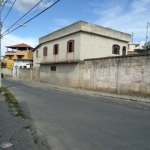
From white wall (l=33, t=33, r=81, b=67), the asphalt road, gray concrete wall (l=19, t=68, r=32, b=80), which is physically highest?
white wall (l=33, t=33, r=81, b=67)

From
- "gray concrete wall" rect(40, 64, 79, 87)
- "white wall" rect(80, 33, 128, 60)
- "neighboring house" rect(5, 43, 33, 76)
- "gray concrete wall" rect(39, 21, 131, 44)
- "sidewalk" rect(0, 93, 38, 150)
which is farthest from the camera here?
"neighboring house" rect(5, 43, 33, 76)

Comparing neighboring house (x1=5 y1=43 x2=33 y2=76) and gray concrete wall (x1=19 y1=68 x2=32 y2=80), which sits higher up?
neighboring house (x1=5 y1=43 x2=33 y2=76)

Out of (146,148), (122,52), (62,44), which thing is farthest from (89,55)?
(146,148)

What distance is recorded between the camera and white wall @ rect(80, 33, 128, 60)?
20453mm

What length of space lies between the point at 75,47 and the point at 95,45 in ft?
8.17

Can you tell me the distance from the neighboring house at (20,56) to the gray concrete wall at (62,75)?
19.2 metres

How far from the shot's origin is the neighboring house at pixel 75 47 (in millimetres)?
20469

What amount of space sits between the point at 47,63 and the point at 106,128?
21.9 metres

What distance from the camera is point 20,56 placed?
5706 cm

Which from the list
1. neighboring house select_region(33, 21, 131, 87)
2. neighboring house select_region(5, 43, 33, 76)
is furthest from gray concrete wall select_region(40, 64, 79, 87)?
neighboring house select_region(5, 43, 33, 76)

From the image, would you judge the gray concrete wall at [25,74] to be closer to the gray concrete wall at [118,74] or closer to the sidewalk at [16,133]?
the gray concrete wall at [118,74]

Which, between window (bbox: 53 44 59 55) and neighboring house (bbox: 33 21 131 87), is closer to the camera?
neighboring house (bbox: 33 21 131 87)

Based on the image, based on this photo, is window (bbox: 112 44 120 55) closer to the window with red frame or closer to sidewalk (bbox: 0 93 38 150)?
the window with red frame

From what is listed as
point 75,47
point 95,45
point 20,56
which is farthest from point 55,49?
point 20,56
